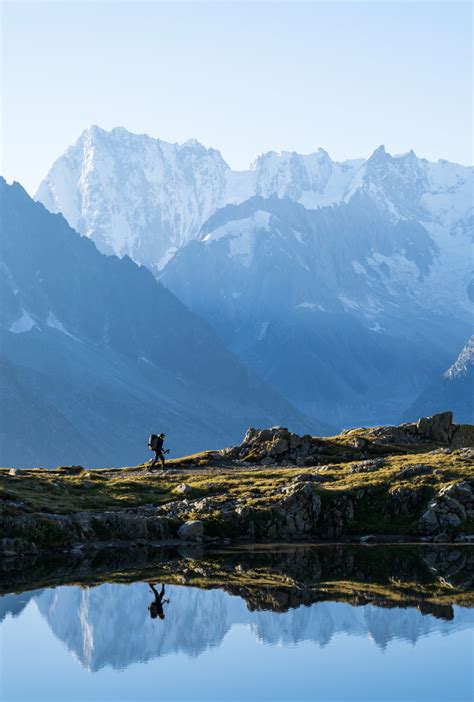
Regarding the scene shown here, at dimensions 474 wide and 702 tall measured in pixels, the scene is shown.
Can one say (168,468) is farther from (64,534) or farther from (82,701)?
(82,701)

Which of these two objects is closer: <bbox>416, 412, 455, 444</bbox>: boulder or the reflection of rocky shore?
the reflection of rocky shore

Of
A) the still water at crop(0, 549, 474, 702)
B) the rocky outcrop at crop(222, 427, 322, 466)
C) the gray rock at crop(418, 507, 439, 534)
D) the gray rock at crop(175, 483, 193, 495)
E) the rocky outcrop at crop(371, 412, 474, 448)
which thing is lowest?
the still water at crop(0, 549, 474, 702)

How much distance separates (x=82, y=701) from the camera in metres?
58.1

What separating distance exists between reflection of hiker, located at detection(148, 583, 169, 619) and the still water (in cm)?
13

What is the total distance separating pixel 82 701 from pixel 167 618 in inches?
625

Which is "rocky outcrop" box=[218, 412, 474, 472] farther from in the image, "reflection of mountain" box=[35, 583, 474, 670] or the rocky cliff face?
"reflection of mountain" box=[35, 583, 474, 670]

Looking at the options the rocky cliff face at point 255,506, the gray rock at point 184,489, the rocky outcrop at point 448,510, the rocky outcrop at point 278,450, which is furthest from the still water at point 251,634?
the rocky outcrop at point 278,450

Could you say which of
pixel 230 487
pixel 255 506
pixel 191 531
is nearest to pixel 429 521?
pixel 255 506

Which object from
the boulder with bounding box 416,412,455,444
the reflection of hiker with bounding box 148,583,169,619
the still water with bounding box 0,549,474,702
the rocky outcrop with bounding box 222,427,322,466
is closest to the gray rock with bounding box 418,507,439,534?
the still water with bounding box 0,549,474,702

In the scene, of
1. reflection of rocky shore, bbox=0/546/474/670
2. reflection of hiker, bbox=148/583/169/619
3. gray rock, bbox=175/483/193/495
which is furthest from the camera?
gray rock, bbox=175/483/193/495

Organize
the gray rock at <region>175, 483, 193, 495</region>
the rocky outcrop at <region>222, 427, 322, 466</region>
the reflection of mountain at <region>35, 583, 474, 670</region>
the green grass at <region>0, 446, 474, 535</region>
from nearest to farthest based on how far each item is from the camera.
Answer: the reflection of mountain at <region>35, 583, 474, 670</region> → the green grass at <region>0, 446, 474, 535</region> → the gray rock at <region>175, 483, 193, 495</region> → the rocky outcrop at <region>222, 427, 322, 466</region>

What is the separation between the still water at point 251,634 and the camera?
59938 mm

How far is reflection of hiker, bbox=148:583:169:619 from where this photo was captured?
7425 cm

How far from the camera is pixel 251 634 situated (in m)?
70.4
